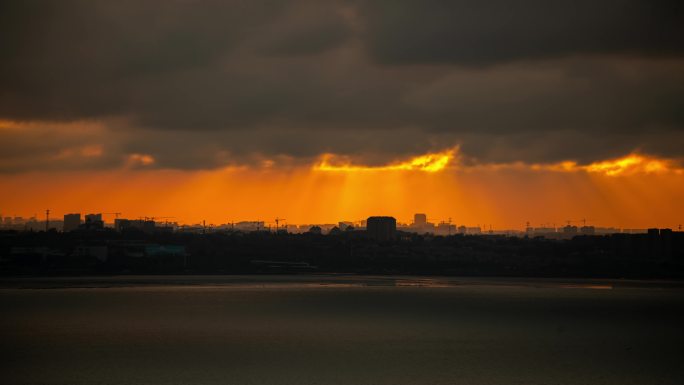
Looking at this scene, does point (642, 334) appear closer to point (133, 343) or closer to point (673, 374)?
point (673, 374)

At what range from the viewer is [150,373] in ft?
231

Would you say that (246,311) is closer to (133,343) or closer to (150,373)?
(133,343)

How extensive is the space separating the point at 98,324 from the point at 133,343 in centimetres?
2219

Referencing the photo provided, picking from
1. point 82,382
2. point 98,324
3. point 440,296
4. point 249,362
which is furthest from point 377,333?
point 440,296

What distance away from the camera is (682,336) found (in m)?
110

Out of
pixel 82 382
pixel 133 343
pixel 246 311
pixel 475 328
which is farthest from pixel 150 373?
pixel 246 311

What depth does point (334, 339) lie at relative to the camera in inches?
3898

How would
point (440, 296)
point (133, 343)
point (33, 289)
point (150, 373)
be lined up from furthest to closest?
point (33, 289), point (440, 296), point (133, 343), point (150, 373)

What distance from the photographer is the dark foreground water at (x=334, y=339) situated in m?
72.4

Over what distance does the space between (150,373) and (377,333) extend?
41525mm

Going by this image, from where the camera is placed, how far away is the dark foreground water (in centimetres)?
7238

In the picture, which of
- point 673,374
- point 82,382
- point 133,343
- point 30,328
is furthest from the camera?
point 30,328

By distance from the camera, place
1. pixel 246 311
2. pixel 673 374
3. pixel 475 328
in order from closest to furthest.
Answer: pixel 673 374 → pixel 475 328 → pixel 246 311

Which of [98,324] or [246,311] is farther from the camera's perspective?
[246,311]
